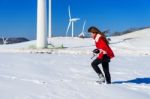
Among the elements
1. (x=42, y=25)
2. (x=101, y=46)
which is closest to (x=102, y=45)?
(x=101, y=46)

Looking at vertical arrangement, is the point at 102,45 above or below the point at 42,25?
below

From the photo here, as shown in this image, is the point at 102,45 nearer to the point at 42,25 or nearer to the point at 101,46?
the point at 101,46

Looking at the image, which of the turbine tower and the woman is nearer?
the woman

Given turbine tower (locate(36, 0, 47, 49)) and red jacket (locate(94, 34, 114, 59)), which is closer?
red jacket (locate(94, 34, 114, 59))

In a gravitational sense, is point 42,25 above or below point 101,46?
above

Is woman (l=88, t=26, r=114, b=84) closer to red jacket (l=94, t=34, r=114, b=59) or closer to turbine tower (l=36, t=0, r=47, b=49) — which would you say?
red jacket (l=94, t=34, r=114, b=59)

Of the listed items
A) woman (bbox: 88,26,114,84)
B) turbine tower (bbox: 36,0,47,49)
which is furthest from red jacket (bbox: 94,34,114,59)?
turbine tower (bbox: 36,0,47,49)

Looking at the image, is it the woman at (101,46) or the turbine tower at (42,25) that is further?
the turbine tower at (42,25)

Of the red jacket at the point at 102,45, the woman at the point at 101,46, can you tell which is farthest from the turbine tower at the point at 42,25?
the red jacket at the point at 102,45

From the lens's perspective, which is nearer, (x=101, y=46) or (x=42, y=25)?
(x=101, y=46)

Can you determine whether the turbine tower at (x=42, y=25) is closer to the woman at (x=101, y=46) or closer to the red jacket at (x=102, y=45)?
the woman at (x=101, y=46)

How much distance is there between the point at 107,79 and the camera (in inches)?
575

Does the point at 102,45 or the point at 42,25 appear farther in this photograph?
the point at 42,25

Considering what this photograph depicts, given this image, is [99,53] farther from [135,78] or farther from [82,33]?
[82,33]
